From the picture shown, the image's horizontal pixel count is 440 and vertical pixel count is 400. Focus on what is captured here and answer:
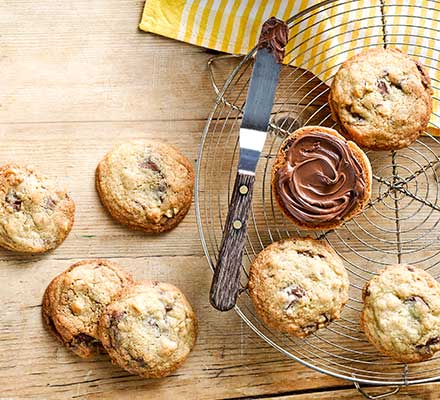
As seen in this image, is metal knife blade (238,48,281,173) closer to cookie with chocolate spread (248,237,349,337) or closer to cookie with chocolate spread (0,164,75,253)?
cookie with chocolate spread (248,237,349,337)

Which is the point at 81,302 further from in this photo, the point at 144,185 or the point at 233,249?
the point at 233,249

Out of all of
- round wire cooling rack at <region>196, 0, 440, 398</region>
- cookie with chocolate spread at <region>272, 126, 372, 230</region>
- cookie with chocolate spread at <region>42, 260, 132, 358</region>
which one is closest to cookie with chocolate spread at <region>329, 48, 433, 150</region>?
cookie with chocolate spread at <region>272, 126, 372, 230</region>

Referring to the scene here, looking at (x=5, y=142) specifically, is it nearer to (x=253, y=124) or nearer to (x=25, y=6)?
(x=25, y=6)

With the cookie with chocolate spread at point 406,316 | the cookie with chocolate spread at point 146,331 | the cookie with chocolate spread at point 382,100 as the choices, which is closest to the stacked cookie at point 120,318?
the cookie with chocolate spread at point 146,331

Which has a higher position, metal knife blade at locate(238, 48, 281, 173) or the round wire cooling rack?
metal knife blade at locate(238, 48, 281, 173)

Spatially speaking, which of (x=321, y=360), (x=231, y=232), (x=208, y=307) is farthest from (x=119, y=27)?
(x=321, y=360)

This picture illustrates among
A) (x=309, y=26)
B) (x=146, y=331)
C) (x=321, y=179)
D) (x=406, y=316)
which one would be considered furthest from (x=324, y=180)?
(x=146, y=331)
